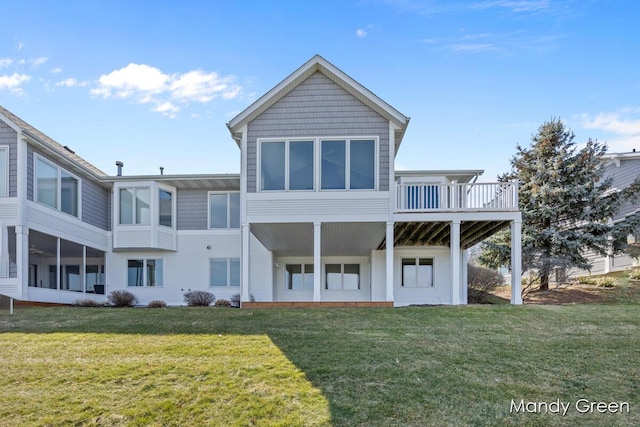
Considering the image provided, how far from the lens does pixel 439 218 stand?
12773 mm

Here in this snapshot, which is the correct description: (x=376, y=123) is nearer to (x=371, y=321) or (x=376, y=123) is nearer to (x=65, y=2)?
(x=371, y=321)

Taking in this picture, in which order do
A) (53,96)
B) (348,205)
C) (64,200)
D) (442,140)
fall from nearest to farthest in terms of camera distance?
(348,205) → (64,200) → (53,96) → (442,140)

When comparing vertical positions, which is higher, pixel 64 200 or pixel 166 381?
pixel 64 200

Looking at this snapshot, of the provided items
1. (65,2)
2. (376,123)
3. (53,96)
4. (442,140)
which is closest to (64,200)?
(53,96)

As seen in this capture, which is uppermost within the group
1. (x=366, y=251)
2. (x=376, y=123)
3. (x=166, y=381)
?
(x=376, y=123)

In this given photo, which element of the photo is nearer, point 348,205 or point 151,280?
point 348,205

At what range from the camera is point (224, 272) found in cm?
1731

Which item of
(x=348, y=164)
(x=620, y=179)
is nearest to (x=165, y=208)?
(x=348, y=164)

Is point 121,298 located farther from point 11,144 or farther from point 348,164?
point 348,164

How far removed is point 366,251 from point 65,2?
42.6 feet

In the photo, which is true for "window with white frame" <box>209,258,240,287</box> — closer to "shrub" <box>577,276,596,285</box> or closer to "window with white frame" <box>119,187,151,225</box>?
"window with white frame" <box>119,187,151,225</box>

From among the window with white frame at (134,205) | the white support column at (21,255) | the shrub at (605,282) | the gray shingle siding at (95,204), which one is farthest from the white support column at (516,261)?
the gray shingle siding at (95,204)

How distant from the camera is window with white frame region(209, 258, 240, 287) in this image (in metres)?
17.2

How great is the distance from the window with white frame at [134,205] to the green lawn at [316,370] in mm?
7537
